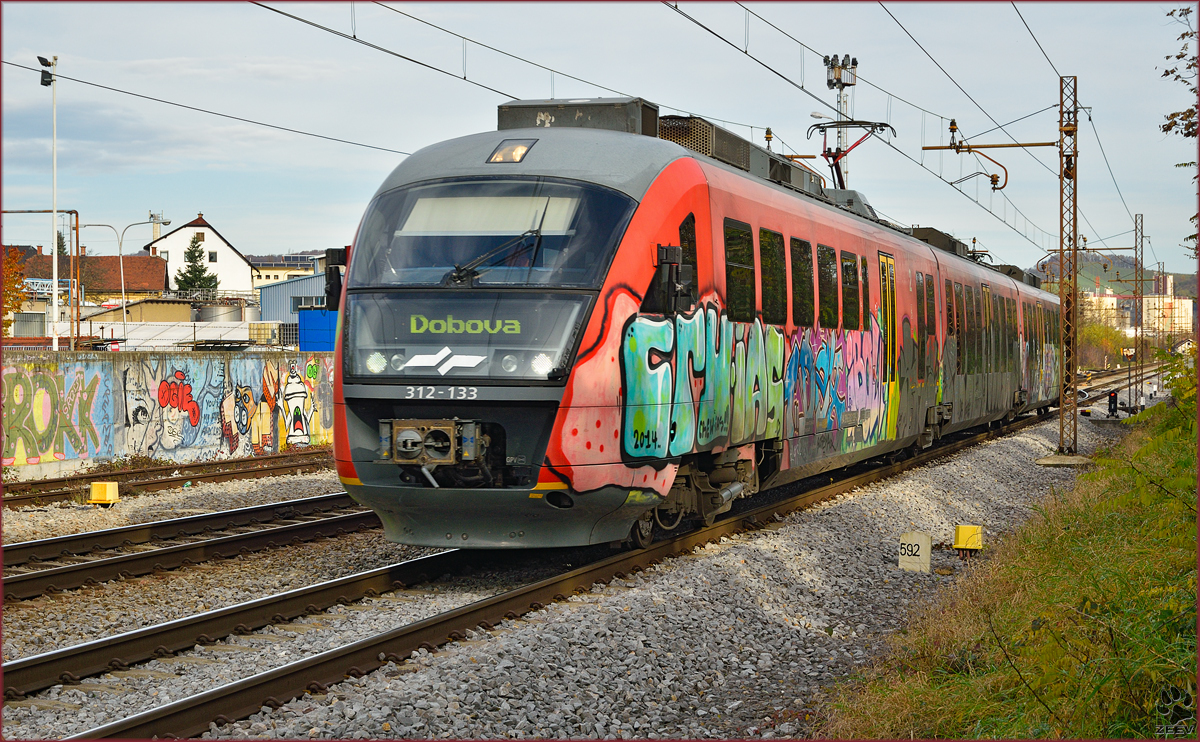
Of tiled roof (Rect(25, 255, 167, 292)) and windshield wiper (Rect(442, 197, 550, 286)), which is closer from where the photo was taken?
windshield wiper (Rect(442, 197, 550, 286))

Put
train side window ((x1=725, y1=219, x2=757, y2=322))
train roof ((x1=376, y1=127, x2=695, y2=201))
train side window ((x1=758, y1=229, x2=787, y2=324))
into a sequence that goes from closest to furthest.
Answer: train roof ((x1=376, y1=127, x2=695, y2=201)) → train side window ((x1=725, y1=219, x2=757, y2=322)) → train side window ((x1=758, y1=229, x2=787, y2=324))

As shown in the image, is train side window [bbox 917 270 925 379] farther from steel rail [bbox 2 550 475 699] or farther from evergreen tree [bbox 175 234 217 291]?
evergreen tree [bbox 175 234 217 291]

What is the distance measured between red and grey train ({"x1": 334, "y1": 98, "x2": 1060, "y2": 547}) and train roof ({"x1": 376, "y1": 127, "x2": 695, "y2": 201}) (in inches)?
0.8

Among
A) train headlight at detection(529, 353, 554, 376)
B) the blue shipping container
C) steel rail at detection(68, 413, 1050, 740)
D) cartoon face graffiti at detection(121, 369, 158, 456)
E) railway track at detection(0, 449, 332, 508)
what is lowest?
steel rail at detection(68, 413, 1050, 740)

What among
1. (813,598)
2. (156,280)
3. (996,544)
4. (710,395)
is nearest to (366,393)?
(710,395)

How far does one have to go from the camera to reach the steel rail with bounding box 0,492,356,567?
403 inches

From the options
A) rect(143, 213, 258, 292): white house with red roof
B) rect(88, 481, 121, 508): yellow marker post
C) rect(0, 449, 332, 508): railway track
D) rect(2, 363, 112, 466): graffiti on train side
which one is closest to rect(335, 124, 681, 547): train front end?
rect(88, 481, 121, 508): yellow marker post

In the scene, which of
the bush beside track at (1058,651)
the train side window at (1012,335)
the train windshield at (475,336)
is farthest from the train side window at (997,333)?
the train windshield at (475,336)

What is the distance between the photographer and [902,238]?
17609 mm

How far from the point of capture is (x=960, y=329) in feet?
68.5

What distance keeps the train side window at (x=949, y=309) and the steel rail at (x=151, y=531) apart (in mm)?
11223

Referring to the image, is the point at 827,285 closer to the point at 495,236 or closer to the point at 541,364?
the point at 495,236

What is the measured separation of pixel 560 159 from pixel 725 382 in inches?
103

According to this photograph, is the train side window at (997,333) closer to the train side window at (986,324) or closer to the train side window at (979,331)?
the train side window at (986,324)
